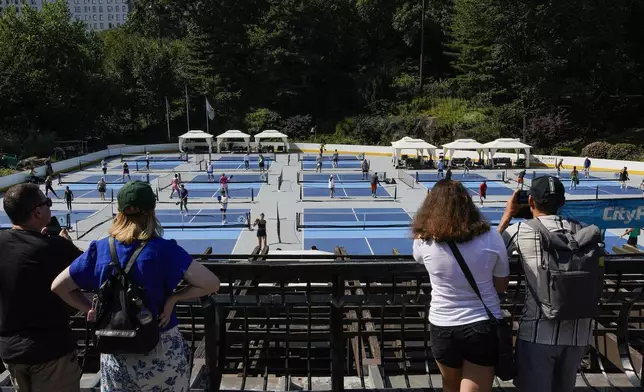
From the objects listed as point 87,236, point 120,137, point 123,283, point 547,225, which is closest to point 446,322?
point 547,225

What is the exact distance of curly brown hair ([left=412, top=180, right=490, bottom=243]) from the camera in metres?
2.97

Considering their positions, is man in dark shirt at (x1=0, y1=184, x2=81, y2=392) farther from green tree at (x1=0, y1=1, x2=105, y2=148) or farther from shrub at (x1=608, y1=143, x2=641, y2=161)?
green tree at (x1=0, y1=1, x2=105, y2=148)

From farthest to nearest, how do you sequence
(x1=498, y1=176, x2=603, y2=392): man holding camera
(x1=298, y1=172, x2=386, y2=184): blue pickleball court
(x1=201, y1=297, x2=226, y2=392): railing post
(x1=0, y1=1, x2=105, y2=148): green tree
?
(x1=0, y1=1, x2=105, y2=148): green tree
(x1=298, y1=172, x2=386, y2=184): blue pickleball court
(x1=201, y1=297, x2=226, y2=392): railing post
(x1=498, y1=176, x2=603, y2=392): man holding camera

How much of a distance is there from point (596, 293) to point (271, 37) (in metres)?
64.7

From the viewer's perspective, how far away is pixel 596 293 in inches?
116

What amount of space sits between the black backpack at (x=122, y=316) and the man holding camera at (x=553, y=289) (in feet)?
6.67

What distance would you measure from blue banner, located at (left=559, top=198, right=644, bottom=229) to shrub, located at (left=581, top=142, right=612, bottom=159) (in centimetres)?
3677

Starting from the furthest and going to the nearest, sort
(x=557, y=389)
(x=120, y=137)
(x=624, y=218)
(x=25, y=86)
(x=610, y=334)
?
(x=120, y=137)
(x=25, y=86)
(x=624, y=218)
(x=610, y=334)
(x=557, y=389)

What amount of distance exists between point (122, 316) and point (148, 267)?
0.26 m

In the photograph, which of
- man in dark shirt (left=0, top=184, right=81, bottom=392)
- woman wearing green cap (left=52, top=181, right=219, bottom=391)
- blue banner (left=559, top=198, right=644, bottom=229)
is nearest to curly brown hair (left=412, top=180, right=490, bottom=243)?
woman wearing green cap (left=52, top=181, right=219, bottom=391)

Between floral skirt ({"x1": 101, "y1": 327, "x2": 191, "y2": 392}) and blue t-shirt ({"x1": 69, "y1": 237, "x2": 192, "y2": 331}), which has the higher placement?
blue t-shirt ({"x1": 69, "y1": 237, "x2": 192, "y2": 331})

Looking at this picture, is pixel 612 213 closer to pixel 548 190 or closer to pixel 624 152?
pixel 548 190

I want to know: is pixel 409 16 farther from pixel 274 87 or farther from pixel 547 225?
pixel 547 225

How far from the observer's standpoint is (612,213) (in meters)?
8.93
